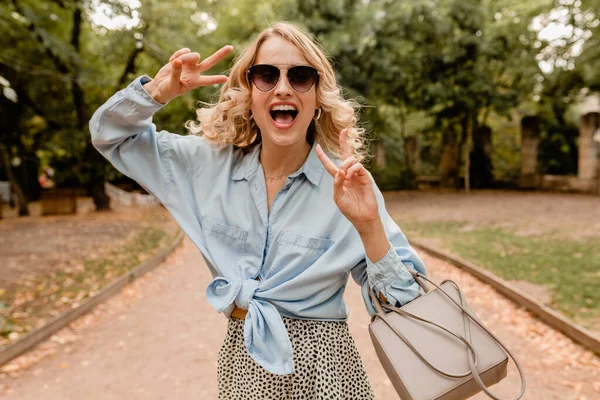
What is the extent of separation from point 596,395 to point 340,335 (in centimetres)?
344

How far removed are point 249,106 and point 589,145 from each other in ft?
63.6

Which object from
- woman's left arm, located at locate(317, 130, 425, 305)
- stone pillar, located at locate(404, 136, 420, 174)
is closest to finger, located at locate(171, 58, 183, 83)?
woman's left arm, located at locate(317, 130, 425, 305)

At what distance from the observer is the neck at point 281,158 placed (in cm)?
200

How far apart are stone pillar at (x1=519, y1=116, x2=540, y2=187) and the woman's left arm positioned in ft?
71.8

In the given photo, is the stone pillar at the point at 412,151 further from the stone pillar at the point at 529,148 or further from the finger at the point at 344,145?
the finger at the point at 344,145

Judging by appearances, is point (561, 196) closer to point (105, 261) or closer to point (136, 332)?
point (105, 261)

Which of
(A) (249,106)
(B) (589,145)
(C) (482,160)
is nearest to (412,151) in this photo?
(C) (482,160)

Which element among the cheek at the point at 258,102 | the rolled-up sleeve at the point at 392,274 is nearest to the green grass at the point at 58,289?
the cheek at the point at 258,102

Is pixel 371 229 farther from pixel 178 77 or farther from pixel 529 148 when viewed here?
pixel 529 148

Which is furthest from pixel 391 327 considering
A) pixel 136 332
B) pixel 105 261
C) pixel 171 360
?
pixel 105 261

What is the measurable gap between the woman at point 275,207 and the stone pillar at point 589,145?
1919cm

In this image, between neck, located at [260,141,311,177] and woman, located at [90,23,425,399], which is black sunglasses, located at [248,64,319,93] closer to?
woman, located at [90,23,425,399]

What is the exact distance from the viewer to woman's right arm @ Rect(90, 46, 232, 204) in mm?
1841

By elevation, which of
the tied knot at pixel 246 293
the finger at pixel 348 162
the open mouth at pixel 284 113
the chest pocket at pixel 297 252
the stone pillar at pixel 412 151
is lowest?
the stone pillar at pixel 412 151
